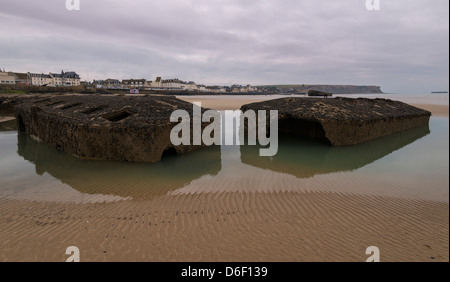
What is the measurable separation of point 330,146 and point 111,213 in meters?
10.6

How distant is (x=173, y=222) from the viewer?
4.83m

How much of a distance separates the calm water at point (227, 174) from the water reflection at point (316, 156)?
4 cm

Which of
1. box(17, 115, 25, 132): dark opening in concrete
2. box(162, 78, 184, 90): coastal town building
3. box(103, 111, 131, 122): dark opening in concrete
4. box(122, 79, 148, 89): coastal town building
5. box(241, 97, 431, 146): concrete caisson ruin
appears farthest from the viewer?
box(162, 78, 184, 90): coastal town building

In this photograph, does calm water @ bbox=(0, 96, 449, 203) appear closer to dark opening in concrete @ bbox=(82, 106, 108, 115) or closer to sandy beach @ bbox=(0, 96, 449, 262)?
sandy beach @ bbox=(0, 96, 449, 262)

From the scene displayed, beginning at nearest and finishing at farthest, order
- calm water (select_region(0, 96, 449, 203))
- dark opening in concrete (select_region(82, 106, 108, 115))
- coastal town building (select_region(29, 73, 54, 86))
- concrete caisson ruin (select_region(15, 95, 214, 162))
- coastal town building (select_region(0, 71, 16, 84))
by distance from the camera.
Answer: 1. calm water (select_region(0, 96, 449, 203))
2. concrete caisson ruin (select_region(15, 95, 214, 162))
3. dark opening in concrete (select_region(82, 106, 108, 115))
4. coastal town building (select_region(0, 71, 16, 84))
5. coastal town building (select_region(29, 73, 54, 86))

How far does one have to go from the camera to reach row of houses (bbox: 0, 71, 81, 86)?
289ft

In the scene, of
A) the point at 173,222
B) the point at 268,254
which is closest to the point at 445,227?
the point at 268,254

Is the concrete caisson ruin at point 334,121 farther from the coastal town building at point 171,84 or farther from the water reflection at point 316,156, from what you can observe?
the coastal town building at point 171,84

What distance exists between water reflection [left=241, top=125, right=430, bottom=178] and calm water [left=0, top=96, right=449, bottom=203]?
4cm

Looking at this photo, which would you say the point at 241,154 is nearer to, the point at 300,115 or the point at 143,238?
the point at 300,115

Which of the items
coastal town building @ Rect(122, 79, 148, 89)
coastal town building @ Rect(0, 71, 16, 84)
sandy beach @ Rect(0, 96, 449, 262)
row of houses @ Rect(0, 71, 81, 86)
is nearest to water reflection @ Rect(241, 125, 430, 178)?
sandy beach @ Rect(0, 96, 449, 262)

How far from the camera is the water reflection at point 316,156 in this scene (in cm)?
881

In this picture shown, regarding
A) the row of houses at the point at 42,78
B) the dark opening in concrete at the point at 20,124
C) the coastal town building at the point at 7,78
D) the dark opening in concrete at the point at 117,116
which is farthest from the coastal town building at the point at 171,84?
the dark opening in concrete at the point at 117,116

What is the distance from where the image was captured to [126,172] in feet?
25.9
